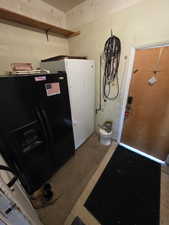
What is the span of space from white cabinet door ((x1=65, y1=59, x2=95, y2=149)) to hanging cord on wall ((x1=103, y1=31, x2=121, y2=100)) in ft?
0.91

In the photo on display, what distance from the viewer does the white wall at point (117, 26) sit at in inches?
51.5

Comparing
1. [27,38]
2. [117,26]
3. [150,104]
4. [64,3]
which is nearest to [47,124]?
[27,38]

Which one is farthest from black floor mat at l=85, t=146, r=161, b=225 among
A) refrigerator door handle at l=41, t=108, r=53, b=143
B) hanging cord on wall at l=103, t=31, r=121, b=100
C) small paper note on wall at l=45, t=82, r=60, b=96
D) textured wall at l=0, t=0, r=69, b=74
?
textured wall at l=0, t=0, r=69, b=74

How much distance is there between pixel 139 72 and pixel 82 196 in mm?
2138

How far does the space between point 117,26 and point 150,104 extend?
4.72 ft

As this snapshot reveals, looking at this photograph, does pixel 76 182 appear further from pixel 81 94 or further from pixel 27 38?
pixel 27 38

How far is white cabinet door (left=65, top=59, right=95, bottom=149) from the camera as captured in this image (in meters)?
→ 1.56

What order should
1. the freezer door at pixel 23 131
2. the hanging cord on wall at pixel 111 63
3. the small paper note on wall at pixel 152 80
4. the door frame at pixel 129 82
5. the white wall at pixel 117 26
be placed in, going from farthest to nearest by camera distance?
the hanging cord on wall at pixel 111 63
the small paper note on wall at pixel 152 80
the door frame at pixel 129 82
the white wall at pixel 117 26
the freezer door at pixel 23 131

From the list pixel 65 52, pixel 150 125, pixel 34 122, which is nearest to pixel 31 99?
pixel 34 122

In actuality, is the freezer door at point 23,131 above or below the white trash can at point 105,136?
above

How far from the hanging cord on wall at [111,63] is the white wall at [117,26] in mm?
80

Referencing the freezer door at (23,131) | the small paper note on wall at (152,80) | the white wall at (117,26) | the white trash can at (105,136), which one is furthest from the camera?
the white trash can at (105,136)

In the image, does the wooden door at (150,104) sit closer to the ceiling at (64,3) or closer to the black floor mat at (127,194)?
the black floor mat at (127,194)

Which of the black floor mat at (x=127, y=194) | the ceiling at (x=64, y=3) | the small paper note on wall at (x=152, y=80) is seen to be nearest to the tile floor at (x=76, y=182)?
the black floor mat at (x=127, y=194)
